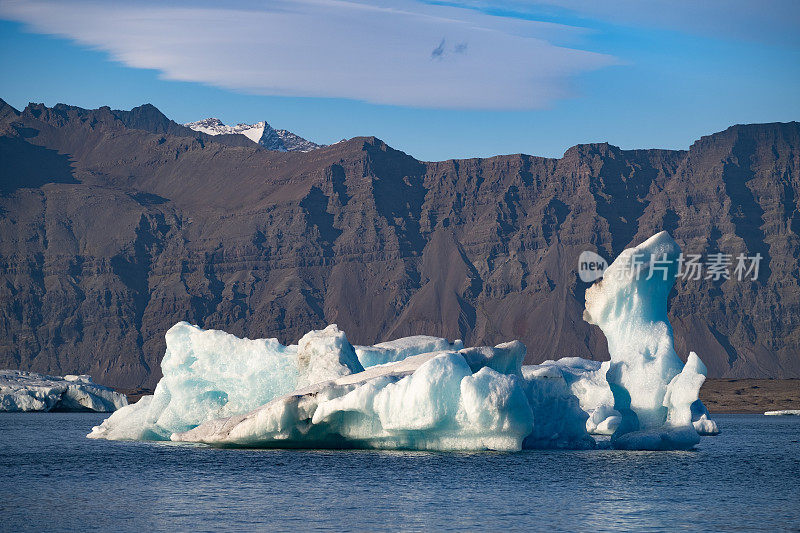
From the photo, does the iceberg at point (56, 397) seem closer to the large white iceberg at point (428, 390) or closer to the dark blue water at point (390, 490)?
the large white iceberg at point (428, 390)

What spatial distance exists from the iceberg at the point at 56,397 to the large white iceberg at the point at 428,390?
85695 mm

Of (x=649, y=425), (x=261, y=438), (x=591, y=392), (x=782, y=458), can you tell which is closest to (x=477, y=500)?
(x=261, y=438)

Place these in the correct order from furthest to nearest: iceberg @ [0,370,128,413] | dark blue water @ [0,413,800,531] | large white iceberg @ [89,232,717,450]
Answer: iceberg @ [0,370,128,413]
large white iceberg @ [89,232,717,450]
dark blue water @ [0,413,800,531]

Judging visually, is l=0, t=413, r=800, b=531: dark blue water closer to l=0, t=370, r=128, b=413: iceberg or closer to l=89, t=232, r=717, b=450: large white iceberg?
l=89, t=232, r=717, b=450: large white iceberg

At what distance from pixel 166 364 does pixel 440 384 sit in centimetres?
2220

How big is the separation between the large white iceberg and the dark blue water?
133 centimetres

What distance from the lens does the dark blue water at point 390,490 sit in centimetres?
3602

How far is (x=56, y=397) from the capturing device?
149 m

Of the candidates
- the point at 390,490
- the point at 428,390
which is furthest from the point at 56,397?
the point at 390,490

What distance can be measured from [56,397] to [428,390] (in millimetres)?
113514

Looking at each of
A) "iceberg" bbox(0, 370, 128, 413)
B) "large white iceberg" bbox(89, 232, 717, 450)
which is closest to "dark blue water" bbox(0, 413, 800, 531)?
"large white iceberg" bbox(89, 232, 717, 450)

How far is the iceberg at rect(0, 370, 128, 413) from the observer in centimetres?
14888

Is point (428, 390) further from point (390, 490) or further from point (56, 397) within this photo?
point (56, 397)

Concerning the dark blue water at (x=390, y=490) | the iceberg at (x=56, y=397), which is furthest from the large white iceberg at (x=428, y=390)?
the iceberg at (x=56, y=397)
